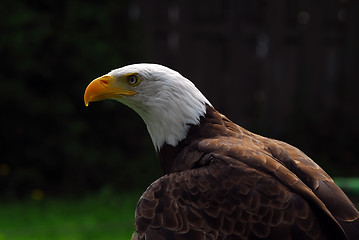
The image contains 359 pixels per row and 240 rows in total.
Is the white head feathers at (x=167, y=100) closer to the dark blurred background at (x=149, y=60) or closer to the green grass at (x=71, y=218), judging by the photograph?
the green grass at (x=71, y=218)

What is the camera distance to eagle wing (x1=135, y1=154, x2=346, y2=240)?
2.81 meters

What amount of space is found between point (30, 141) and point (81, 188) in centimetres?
80

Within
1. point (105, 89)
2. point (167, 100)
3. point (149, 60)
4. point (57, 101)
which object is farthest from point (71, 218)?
point (167, 100)

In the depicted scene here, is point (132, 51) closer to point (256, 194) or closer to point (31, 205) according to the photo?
point (31, 205)

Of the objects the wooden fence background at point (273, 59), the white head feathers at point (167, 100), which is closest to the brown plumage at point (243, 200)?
the white head feathers at point (167, 100)

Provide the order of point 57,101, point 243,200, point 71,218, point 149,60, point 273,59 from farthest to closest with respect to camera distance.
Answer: point 273,59 → point 149,60 → point 57,101 → point 71,218 → point 243,200

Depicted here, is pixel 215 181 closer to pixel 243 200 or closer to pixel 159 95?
pixel 243 200

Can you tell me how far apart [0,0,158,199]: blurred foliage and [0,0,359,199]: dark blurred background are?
1cm

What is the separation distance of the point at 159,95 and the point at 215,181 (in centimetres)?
62

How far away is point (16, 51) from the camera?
7.07 meters

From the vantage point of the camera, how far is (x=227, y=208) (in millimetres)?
2879

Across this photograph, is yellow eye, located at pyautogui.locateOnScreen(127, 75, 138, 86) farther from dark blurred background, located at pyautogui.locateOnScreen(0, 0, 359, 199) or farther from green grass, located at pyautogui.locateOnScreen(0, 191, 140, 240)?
dark blurred background, located at pyautogui.locateOnScreen(0, 0, 359, 199)

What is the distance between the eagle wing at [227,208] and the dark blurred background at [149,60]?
4.42m

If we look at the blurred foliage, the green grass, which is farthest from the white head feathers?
the blurred foliage
